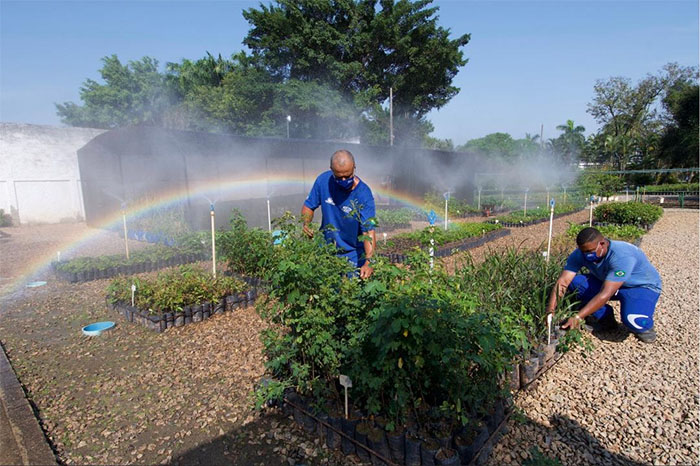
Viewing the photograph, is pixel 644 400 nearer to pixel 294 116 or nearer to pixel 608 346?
pixel 608 346

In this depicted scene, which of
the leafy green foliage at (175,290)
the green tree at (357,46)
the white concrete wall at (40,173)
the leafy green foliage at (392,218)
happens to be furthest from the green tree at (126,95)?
the leafy green foliage at (175,290)

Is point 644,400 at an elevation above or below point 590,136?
below

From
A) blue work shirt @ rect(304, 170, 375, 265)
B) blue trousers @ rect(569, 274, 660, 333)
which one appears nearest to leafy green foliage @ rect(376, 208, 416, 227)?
blue trousers @ rect(569, 274, 660, 333)

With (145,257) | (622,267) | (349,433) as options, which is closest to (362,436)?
(349,433)

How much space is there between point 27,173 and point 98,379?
16.6 metres

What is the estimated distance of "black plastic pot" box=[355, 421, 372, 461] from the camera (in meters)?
2.30

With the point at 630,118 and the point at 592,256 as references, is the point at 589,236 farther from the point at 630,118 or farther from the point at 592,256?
the point at 630,118

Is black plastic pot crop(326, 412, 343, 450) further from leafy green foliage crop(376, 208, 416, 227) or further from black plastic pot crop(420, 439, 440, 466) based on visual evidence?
leafy green foliage crop(376, 208, 416, 227)

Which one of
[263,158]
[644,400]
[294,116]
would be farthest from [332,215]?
[294,116]

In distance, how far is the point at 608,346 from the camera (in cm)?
365

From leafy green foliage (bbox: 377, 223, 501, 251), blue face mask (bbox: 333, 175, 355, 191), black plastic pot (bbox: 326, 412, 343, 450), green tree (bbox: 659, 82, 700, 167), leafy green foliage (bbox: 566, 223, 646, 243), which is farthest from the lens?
green tree (bbox: 659, 82, 700, 167)

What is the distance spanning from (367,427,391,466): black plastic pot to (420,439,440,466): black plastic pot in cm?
20

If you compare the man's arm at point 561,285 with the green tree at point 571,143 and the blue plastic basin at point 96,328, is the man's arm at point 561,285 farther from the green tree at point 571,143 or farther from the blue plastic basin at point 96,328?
the green tree at point 571,143

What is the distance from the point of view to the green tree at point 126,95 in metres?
32.8
